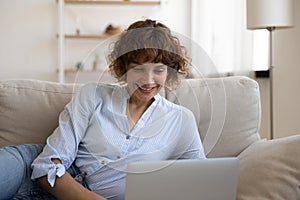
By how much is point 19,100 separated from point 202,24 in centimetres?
246

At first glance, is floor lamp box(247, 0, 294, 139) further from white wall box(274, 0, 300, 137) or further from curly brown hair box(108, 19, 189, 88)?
curly brown hair box(108, 19, 189, 88)

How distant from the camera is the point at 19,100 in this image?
1.66 meters

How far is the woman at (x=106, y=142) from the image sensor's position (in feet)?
4.28

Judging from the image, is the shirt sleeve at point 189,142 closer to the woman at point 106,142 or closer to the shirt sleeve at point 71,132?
the woman at point 106,142

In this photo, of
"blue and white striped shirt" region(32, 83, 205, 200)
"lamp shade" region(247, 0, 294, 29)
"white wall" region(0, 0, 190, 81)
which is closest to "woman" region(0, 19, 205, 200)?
"blue and white striped shirt" region(32, 83, 205, 200)

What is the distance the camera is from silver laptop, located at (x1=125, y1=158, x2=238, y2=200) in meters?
1.02

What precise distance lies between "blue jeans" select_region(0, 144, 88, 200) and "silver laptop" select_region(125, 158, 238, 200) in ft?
1.30

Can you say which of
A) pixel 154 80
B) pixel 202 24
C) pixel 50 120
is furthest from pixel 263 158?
pixel 202 24

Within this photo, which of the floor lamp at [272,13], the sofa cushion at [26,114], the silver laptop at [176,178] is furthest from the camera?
the floor lamp at [272,13]

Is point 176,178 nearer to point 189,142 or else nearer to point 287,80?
point 189,142

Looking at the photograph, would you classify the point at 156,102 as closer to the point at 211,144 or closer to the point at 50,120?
the point at 211,144

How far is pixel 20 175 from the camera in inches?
52.5

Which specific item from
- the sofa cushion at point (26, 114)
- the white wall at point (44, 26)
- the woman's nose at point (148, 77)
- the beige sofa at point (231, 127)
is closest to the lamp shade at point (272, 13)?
the beige sofa at point (231, 127)

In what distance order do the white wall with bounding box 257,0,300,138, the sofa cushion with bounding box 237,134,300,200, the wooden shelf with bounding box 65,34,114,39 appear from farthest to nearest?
the wooden shelf with bounding box 65,34,114,39 < the white wall with bounding box 257,0,300,138 < the sofa cushion with bounding box 237,134,300,200
